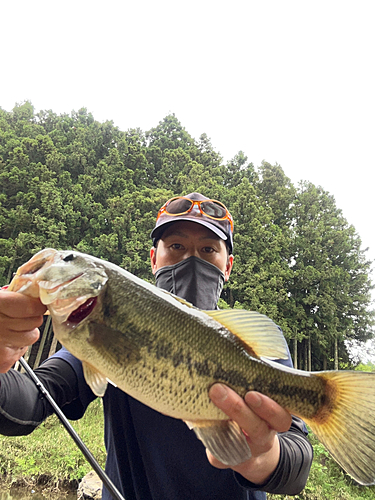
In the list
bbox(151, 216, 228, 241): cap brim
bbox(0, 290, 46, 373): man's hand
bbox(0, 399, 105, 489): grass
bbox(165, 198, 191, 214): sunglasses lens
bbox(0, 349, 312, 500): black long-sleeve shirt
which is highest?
bbox(165, 198, 191, 214): sunglasses lens

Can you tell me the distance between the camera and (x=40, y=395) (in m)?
1.58

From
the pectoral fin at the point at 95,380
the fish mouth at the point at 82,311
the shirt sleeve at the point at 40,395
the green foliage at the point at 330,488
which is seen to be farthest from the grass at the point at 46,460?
the fish mouth at the point at 82,311

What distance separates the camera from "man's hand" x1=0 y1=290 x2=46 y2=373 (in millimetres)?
1097

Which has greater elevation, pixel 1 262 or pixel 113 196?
pixel 113 196

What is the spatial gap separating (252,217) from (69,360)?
18350mm

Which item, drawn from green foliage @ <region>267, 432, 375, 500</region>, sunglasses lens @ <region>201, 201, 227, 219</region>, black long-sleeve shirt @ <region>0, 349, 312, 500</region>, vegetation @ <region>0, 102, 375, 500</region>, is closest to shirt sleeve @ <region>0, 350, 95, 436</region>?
black long-sleeve shirt @ <region>0, 349, 312, 500</region>

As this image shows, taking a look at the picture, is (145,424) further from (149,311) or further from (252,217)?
(252,217)

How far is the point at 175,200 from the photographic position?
2572 mm

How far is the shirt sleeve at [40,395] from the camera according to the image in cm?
144

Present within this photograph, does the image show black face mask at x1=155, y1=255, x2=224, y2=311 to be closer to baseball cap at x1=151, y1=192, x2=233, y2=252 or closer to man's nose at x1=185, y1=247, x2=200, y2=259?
man's nose at x1=185, y1=247, x2=200, y2=259

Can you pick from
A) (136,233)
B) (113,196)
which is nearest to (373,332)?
(136,233)

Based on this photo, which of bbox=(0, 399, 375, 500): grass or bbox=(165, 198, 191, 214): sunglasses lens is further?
bbox=(0, 399, 375, 500): grass

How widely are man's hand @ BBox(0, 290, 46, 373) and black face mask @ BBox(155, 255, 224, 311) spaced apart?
107 cm

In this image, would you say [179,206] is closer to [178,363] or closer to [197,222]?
[197,222]
